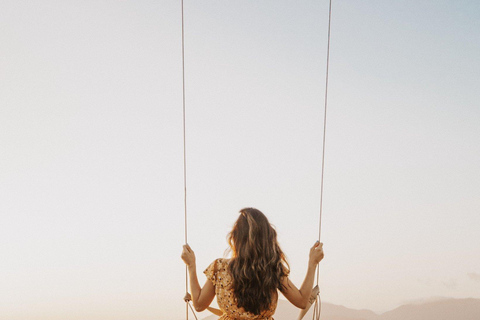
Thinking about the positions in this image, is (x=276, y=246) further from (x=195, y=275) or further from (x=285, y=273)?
(x=195, y=275)

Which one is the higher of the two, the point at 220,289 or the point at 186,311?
the point at 220,289

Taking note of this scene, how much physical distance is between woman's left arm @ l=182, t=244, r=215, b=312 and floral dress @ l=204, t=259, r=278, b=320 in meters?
0.05

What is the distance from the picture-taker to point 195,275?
263 cm

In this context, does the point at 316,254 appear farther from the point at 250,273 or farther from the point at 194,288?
the point at 194,288

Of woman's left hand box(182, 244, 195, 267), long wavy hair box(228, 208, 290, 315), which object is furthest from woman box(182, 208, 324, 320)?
woman's left hand box(182, 244, 195, 267)

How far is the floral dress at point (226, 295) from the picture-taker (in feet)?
8.07

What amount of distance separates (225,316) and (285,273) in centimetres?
38

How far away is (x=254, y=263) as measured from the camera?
7.90ft

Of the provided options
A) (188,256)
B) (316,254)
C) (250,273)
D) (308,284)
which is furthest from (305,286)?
(188,256)

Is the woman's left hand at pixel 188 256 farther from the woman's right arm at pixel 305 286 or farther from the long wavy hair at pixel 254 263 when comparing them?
the woman's right arm at pixel 305 286

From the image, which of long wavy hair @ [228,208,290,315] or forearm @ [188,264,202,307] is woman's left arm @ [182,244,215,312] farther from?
long wavy hair @ [228,208,290,315]

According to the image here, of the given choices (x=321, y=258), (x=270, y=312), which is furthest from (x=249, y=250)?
(x=321, y=258)

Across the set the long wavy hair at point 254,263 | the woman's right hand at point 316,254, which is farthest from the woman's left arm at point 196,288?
the woman's right hand at point 316,254

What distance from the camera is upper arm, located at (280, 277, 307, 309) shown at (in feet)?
8.32
